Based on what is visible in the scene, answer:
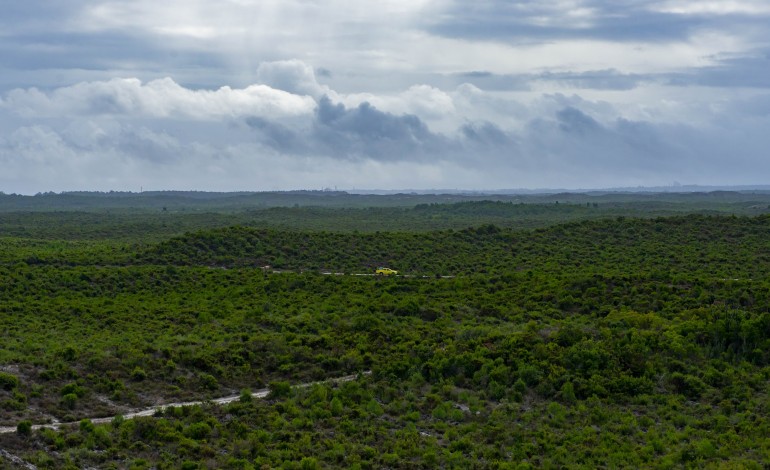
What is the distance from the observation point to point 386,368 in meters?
32.8

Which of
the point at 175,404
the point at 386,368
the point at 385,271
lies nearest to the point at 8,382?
the point at 175,404

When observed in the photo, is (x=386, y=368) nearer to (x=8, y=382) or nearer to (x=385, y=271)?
(x=8, y=382)

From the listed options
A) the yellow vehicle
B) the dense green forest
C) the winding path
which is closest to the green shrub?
the dense green forest

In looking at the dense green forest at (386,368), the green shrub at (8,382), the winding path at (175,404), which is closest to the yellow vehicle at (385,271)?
the dense green forest at (386,368)

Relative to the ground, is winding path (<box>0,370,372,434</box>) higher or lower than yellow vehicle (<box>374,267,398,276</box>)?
lower

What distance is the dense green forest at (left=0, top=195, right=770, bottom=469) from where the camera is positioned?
2480cm

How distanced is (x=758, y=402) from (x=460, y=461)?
11980mm

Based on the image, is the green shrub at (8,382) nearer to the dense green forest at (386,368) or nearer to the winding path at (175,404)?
the dense green forest at (386,368)

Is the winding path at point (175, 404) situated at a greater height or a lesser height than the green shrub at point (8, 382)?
lesser

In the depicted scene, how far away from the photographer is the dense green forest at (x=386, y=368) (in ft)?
81.4

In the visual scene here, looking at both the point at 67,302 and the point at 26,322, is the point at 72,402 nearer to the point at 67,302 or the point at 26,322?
the point at 26,322

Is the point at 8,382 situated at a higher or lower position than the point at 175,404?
higher

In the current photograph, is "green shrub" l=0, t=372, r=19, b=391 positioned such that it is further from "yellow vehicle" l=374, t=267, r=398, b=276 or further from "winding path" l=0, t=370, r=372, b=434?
"yellow vehicle" l=374, t=267, r=398, b=276

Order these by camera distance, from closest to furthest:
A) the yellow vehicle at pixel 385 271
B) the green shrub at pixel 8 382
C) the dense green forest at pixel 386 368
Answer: the dense green forest at pixel 386 368, the green shrub at pixel 8 382, the yellow vehicle at pixel 385 271
